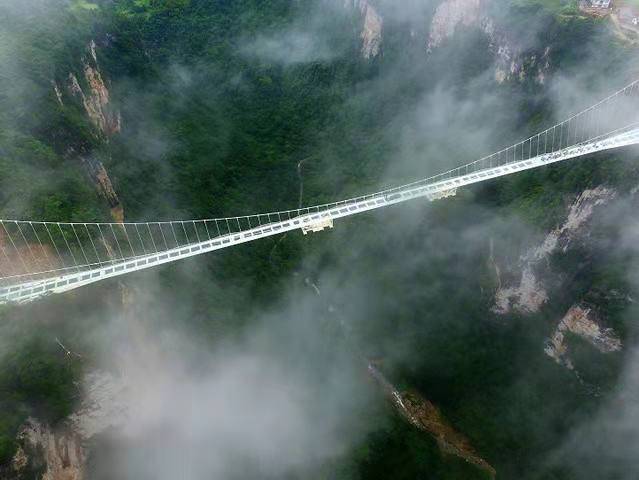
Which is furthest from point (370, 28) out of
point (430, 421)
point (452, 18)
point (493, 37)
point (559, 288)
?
point (430, 421)

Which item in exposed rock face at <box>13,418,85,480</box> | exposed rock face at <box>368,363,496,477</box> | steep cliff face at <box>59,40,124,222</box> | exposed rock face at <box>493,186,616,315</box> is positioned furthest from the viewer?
steep cliff face at <box>59,40,124,222</box>

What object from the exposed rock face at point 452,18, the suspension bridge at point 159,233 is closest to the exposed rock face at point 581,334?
the suspension bridge at point 159,233

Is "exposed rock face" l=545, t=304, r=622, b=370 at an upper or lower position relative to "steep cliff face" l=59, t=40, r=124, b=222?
lower

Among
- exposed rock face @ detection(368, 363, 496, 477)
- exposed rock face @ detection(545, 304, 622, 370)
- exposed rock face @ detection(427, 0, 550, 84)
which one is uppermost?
exposed rock face @ detection(427, 0, 550, 84)

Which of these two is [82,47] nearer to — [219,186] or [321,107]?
[219,186]

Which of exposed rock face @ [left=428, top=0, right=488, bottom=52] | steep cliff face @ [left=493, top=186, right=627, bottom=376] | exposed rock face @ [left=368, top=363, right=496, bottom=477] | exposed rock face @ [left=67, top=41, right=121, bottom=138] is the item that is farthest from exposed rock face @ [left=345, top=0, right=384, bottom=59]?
exposed rock face @ [left=368, top=363, right=496, bottom=477]

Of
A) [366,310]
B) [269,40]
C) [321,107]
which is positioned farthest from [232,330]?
[269,40]

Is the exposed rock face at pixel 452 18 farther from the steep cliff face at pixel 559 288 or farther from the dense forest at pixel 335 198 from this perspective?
the steep cliff face at pixel 559 288

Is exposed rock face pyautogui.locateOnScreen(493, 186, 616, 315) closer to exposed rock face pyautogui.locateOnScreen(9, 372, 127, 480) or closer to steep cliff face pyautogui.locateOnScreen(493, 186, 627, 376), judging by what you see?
steep cliff face pyautogui.locateOnScreen(493, 186, 627, 376)

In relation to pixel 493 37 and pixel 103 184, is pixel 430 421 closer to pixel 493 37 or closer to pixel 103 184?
pixel 103 184
